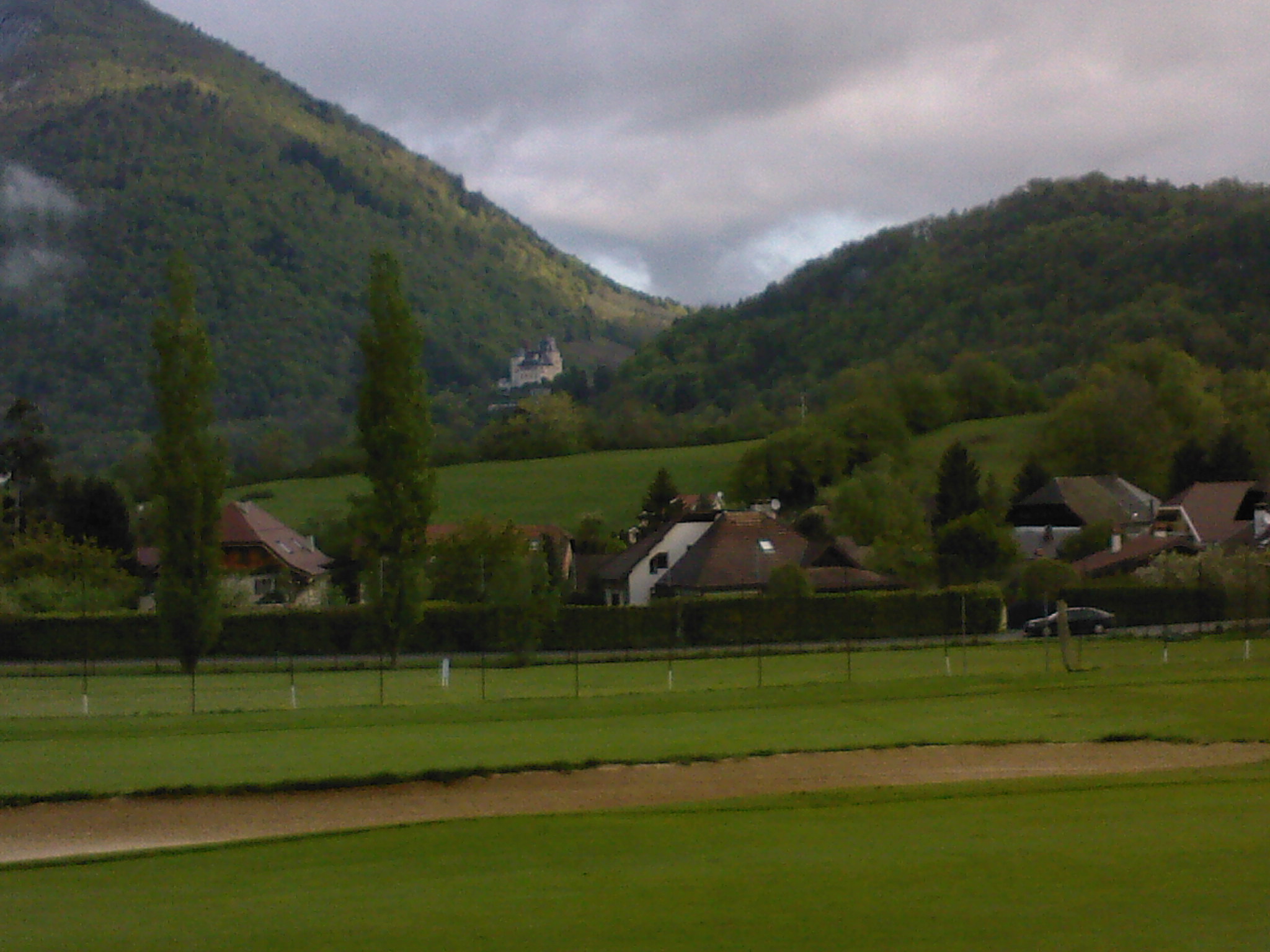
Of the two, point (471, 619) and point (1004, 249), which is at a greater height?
point (1004, 249)

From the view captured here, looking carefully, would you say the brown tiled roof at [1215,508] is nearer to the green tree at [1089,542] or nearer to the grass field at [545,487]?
the green tree at [1089,542]

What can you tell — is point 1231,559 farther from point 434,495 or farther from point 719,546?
point 434,495

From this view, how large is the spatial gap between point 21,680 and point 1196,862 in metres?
47.3

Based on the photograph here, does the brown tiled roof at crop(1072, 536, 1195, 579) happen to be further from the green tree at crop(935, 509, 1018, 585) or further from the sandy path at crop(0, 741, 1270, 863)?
the sandy path at crop(0, 741, 1270, 863)

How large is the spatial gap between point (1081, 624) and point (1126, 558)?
49.9 ft

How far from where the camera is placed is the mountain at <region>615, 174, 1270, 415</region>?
13688 centimetres

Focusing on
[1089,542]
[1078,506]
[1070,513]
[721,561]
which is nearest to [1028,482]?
[1078,506]

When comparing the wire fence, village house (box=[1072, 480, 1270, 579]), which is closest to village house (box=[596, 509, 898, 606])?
the wire fence

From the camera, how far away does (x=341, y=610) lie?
59.3m

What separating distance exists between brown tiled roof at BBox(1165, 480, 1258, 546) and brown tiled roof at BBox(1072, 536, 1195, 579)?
30.0ft

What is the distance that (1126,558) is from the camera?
225 ft

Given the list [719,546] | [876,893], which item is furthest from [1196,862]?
[719,546]

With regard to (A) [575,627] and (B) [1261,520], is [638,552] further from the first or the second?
(B) [1261,520]

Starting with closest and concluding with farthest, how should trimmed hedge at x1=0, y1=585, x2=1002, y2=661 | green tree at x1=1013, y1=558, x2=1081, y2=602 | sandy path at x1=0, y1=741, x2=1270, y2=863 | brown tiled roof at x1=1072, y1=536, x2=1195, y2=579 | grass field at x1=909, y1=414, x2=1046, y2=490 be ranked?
sandy path at x1=0, y1=741, x2=1270, y2=863
trimmed hedge at x1=0, y1=585, x2=1002, y2=661
green tree at x1=1013, y1=558, x2=1081, y2=602
brown tiled roof at x1=1072, y1=536, x2=1195, y2=579
grass field at x1=909, y1=414, x2=1046, y2=490
